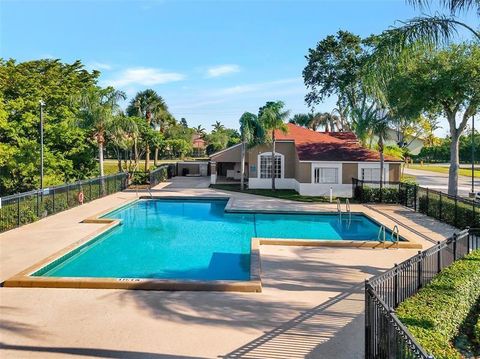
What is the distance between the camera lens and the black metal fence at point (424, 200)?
57.2 feet

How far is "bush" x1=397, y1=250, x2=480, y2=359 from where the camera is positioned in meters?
5.77

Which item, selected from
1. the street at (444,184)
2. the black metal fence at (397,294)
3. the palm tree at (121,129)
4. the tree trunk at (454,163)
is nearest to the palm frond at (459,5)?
the black metal fence at (397,294)

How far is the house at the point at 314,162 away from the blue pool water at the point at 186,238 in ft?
22.2

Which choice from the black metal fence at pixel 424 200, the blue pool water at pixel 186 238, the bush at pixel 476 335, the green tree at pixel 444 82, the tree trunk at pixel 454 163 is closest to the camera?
the bush at pixel 476 335

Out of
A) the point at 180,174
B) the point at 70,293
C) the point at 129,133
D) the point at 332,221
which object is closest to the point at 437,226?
the point at 332,221

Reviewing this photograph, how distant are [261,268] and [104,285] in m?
4.39

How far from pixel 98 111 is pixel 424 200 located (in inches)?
916

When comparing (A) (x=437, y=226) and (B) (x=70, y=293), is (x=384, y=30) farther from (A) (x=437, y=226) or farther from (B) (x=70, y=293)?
(A) (x=437, y=226)

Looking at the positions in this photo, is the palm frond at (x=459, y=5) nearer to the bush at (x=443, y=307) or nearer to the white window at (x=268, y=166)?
the bush at (x=443, y=307)

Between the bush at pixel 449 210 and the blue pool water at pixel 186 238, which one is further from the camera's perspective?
the bush at pixel 449 210

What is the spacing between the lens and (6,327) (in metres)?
7.70

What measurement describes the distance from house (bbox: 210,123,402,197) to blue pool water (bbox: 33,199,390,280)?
267 inches

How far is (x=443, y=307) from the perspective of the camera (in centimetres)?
703

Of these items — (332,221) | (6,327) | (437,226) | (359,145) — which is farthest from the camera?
(359,145)
